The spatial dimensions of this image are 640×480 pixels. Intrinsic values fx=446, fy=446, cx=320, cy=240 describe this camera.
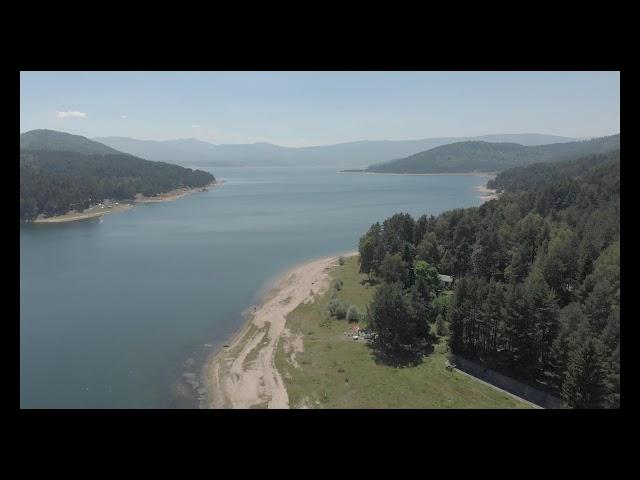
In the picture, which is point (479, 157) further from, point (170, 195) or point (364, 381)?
point (364, 381)

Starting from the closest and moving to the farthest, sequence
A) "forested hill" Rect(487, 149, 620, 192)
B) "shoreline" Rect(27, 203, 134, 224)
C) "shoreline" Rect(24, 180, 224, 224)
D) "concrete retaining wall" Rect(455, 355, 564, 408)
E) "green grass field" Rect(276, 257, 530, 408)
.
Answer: "concrete retaining wall" Rect(455, 355, 564, 408) → "green grass field" Rect(276, 257, 530, 408) → "shoreline" Rect(27, 203, 134, 224) → "shoreline" Rect(24, 180, 224, 224) → "forested hill" Rect(487, 149, 620, 192)

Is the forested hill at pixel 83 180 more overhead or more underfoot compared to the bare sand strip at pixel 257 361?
more overhead

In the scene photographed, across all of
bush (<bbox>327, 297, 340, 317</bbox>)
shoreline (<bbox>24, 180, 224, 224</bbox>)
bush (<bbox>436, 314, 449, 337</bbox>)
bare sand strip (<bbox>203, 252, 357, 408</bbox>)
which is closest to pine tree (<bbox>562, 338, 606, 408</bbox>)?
bush (<bbox>436, 314, 449, 337</bbox>)

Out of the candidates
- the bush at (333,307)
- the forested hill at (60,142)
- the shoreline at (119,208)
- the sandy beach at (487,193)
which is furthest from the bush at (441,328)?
the forested hill at (60,142)

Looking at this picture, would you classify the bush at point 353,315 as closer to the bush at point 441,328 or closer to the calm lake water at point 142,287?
the bush at point 441,328

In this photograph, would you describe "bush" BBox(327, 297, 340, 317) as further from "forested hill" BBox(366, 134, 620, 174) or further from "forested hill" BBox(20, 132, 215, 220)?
"forested hill" BBox(366, 134, 620, 174)

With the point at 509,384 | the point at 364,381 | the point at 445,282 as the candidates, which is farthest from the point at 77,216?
the point at 509,384
